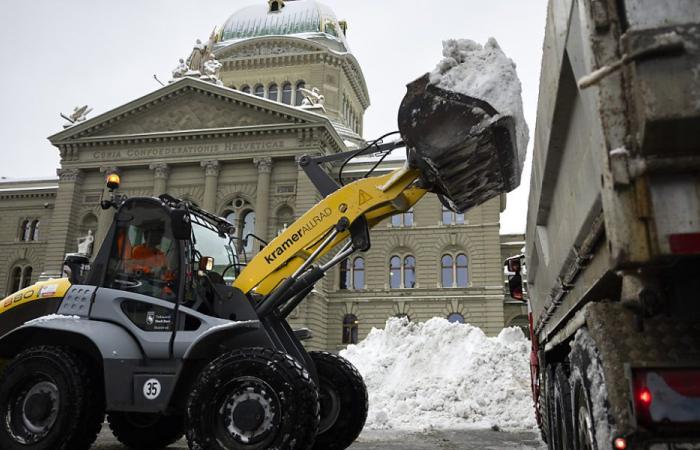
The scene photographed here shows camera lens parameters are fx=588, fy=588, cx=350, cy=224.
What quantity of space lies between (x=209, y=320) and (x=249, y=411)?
1.10 metres

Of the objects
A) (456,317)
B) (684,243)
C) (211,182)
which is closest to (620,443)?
(684,243)

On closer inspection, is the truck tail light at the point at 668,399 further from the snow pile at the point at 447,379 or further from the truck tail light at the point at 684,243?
the snow pile at the point at 447,379

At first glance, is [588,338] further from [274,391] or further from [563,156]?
[274,391]

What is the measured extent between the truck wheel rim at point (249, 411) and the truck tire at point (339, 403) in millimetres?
1705

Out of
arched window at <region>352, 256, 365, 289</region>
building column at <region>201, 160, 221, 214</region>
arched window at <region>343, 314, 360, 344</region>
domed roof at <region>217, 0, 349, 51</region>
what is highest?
domed roof at <region>217, 0, 349, 51</region>

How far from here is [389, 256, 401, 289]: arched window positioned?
4041 centimetres

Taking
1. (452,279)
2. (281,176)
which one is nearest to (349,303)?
(452,279)

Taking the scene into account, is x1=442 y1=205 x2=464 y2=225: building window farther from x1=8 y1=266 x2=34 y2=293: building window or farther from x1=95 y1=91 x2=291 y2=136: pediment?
x1=8 y1=266 x2=34 y2=293: building window

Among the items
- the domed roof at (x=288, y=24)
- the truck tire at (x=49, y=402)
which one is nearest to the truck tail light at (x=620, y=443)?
the truck tire at (x=49, y=402)

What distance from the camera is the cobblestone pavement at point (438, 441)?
814cm

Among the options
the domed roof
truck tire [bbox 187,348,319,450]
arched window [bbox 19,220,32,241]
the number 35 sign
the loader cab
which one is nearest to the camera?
truck tire [bbox 187,348,319,450]

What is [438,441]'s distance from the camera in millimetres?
9109

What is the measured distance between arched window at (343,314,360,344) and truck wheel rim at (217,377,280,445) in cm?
3536

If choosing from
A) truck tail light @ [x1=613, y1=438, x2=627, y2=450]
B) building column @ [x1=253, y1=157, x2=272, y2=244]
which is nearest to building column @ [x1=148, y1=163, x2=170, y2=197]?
building column @ [x1=253, y1=157, x2=272, y2=244]
